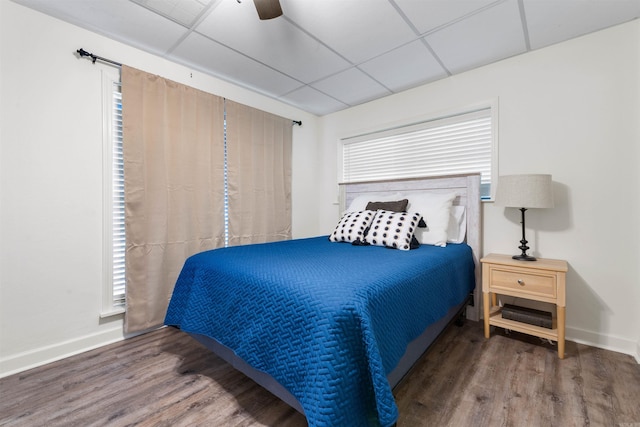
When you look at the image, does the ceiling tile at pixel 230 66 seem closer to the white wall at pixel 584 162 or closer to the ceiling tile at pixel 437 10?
the ceiling tile at pixel 437 10

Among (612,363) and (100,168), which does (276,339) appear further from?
(612,363)

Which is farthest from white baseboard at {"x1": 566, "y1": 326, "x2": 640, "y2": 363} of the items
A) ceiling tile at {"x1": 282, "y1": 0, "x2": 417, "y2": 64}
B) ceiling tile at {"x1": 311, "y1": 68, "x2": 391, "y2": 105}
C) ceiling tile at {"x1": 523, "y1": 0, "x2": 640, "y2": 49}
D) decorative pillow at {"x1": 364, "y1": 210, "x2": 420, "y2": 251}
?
ceiling tile at {"x1": 311, "y1": 68, "x2": 391, "y2": 105}

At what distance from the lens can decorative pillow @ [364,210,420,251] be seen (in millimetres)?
2168

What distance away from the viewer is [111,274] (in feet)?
7.07

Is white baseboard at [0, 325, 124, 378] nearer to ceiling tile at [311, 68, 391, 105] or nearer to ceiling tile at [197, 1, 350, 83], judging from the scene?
ceiling tile at [197, 1, 350, 83]

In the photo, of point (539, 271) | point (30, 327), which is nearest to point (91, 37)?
point (30, 327)

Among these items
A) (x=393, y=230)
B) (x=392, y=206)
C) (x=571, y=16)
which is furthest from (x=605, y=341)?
(x=571, y=16)

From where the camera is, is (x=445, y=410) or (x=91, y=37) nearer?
(x=445, y=410)

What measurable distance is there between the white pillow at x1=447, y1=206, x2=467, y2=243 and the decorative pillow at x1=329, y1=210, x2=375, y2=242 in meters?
0.75

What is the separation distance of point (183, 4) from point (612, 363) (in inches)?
145

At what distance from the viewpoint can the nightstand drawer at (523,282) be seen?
1.90 metres

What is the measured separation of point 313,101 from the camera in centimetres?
340

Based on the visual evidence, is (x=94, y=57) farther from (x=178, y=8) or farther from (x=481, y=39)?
(x=481, y=39)

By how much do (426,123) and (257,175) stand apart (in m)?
1.94
